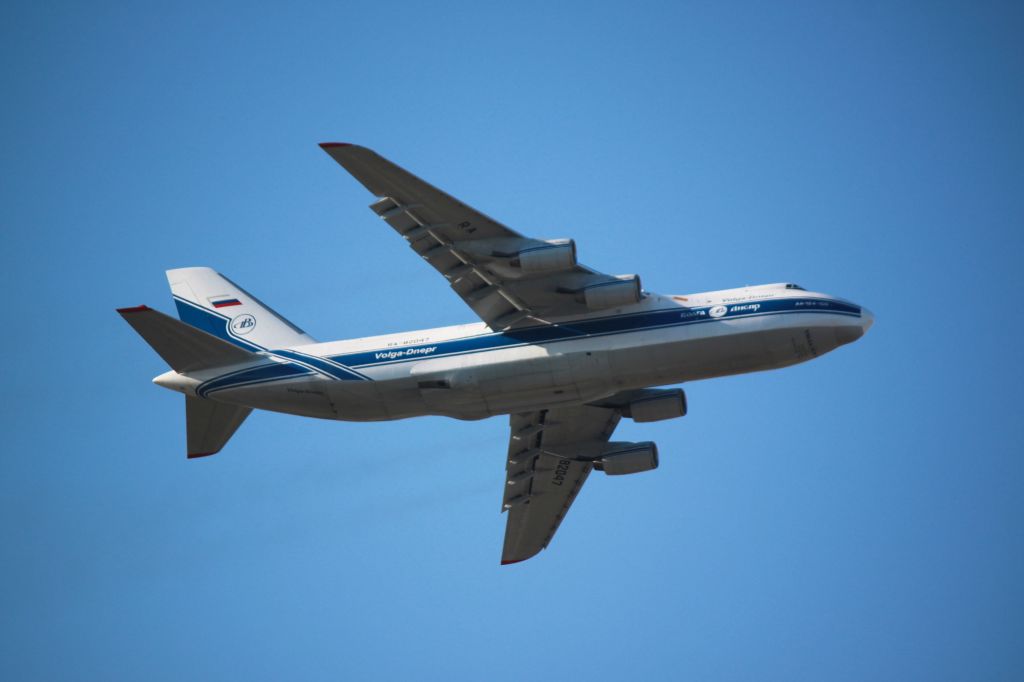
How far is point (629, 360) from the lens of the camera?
74.0ft

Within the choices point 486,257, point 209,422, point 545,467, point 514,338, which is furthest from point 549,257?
point 209,422

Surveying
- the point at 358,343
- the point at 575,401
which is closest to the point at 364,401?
the point at 358,343

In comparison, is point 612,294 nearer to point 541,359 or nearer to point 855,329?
point 541,359

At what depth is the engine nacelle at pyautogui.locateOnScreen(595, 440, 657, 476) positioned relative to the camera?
27.0 meters

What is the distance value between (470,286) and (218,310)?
20.9 ft

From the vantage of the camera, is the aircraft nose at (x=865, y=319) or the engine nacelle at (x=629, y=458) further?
the engine nacelle at (x=629, y=458)

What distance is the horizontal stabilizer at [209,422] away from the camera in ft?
80.1

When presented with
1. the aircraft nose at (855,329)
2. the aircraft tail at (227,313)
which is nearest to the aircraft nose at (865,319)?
the aircraft nose at (855,329)

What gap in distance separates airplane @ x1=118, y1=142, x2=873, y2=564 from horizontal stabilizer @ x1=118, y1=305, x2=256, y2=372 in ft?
0.09

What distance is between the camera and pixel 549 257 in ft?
71.1

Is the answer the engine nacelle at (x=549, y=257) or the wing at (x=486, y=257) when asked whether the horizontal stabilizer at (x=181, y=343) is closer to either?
the wing at (x=486, y=257)

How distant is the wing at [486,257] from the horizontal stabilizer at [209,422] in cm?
584

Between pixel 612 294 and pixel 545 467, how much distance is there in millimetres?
6756

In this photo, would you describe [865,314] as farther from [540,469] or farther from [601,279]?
[540,469]
